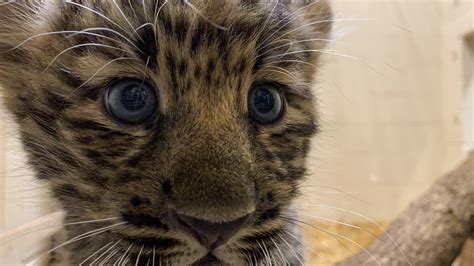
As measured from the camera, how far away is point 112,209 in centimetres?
127

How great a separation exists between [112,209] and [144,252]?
0.11 meters

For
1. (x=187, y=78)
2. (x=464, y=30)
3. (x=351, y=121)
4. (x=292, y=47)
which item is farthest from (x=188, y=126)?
(x=351, y=121)

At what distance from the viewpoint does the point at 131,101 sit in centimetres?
132

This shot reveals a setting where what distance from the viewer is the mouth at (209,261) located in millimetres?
1276

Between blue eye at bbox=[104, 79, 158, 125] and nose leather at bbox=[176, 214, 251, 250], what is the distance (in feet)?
0.87

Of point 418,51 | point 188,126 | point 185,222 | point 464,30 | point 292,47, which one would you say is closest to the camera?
point 185,222

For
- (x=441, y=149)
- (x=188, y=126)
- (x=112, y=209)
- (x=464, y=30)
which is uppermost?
(x=464, y=30)

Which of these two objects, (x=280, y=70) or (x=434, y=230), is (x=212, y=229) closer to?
(x=280, y=70)

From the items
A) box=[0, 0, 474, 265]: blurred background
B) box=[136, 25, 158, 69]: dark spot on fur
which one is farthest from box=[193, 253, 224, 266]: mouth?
box=[0, 0, 474, 265]: blurred background

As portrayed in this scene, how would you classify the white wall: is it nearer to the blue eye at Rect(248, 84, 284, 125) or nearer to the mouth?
the blue eye at Rect(248, 84, 284, 125)

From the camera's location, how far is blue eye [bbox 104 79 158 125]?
1.32 metres

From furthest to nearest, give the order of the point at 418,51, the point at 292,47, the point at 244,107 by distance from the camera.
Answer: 1. the point at 418,51
2. the point at 292,47
3. the point at 244,107

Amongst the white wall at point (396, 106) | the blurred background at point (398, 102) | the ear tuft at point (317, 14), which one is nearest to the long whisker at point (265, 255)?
the ear tuft at point (317, 14)

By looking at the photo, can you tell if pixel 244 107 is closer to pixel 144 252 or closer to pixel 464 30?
pixel 144 252
